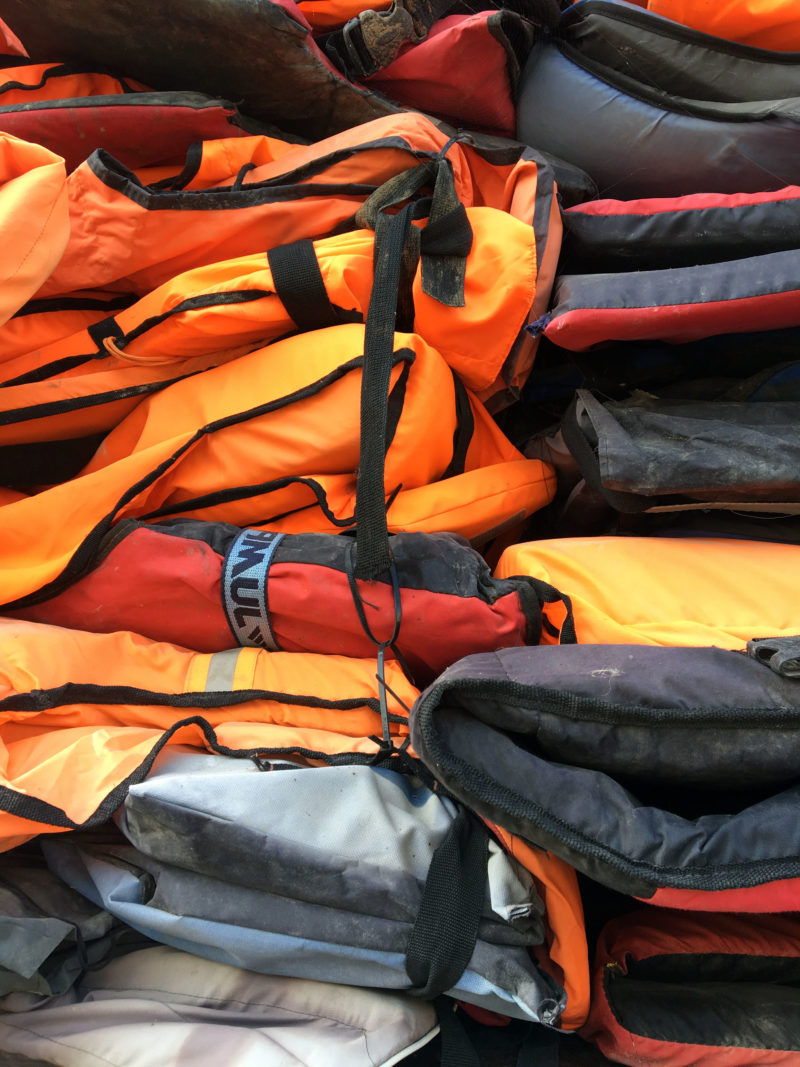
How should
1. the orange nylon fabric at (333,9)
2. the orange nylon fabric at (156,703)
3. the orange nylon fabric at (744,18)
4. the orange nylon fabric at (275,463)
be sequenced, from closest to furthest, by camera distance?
the orange nylon fabric at (156,703) → the orange nylon fabric at (275,463) → the orange nylon fabric at (744,18) → the orange nylon fabric at (333,9)

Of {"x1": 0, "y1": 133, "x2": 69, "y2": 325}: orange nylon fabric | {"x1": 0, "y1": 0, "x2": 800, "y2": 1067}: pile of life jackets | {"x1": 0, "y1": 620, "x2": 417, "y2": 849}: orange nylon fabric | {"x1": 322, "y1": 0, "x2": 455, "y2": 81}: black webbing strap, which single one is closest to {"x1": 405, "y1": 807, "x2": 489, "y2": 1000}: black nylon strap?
{"x1": 0, "y1": 0, "x2": 800, "y2": 1067}: pile of life jackets

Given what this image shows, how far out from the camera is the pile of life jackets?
24.6 inches

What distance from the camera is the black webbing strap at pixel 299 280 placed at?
878 mm

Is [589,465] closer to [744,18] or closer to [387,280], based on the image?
[387,280]

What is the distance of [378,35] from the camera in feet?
3.47

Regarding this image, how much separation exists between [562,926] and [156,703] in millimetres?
510

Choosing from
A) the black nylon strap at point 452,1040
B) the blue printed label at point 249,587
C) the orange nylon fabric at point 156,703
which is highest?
the blue printed label at point 249,587

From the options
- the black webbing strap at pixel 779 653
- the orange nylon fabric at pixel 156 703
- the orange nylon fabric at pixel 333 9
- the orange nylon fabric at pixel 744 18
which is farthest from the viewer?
the orange nylon fabric at pixel 333 9

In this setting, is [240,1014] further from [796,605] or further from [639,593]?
[796,605]

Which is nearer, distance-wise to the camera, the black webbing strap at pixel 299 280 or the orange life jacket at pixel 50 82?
the black webbing strap at pixel 299 280

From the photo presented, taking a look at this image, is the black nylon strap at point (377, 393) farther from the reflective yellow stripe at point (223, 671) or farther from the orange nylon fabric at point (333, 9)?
the orange nylon fabric at point (333, 9)

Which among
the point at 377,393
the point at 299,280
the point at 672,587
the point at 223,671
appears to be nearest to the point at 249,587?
the point at 223,671

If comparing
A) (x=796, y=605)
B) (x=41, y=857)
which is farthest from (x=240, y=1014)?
(x=796, y=605)

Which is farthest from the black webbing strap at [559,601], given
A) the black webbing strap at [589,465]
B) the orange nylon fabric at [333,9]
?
the orange nylon fabric at [333,9]
